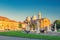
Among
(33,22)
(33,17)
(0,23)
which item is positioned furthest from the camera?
(0,23)

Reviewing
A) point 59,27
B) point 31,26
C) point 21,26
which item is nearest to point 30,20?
point 31,26

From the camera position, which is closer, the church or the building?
the church

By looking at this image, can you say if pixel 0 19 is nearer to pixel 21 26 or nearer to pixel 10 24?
pixel 10 24

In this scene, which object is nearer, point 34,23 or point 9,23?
point 34,23

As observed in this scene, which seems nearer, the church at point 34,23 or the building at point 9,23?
the church at point 34,23

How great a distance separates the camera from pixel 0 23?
1762 inches

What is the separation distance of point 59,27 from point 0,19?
Result: 1861 centimetres

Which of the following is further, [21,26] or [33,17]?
[21,26]

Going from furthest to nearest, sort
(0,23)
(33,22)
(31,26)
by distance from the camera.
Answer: (0,23), (33,22), (31,26)

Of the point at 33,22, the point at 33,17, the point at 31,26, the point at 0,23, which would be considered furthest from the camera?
the point at 0,23

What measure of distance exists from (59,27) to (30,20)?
5.91 metres

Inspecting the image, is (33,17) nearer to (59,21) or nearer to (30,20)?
(30,20)

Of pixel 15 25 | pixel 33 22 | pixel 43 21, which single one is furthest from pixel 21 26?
pixel 33 22

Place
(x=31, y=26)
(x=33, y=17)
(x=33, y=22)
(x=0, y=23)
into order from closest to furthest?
1. (x=31, y=26)
2. (x=33, y=22)
3. (x=33, y=17)
4. (x=0, y=23)
